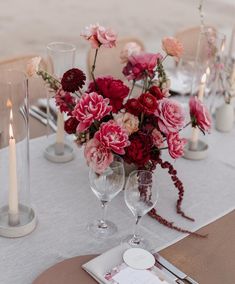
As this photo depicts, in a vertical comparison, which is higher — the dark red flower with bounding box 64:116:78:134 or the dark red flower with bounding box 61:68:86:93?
the dark red flower with bounding box 61:68:86:93

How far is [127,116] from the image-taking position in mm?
1204

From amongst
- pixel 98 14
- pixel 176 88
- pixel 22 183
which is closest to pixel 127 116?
pixel 22 183

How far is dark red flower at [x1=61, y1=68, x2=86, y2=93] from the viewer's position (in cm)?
121

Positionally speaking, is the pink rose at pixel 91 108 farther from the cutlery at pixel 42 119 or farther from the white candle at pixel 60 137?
the cutlery at pixel 42 119

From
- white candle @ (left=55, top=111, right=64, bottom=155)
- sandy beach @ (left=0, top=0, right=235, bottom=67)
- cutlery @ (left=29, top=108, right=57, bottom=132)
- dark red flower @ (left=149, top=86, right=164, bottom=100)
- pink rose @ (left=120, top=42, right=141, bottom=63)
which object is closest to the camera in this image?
dark red flower @ (left=149, top=86, right=164, bottom=100)

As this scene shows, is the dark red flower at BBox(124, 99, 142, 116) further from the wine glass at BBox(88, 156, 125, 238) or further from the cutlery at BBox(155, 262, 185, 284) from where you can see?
the cutlery at BBox(155, 262, 185, 284)

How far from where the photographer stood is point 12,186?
3.89ft

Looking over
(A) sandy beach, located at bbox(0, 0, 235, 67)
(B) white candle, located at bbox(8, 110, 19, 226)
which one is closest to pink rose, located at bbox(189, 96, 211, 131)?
(B) white candle, located at bbox(8, 110, 19, 226)

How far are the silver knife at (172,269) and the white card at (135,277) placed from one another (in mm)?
53

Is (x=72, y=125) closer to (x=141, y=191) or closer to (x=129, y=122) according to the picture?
(x=129, y=122)

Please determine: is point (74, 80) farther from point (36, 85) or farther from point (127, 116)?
point (36, 85)

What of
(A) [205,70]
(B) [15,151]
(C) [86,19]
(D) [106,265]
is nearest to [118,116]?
(B) [15,151]

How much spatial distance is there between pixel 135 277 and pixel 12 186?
36 cm

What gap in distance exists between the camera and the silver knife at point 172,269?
3.54 ft
